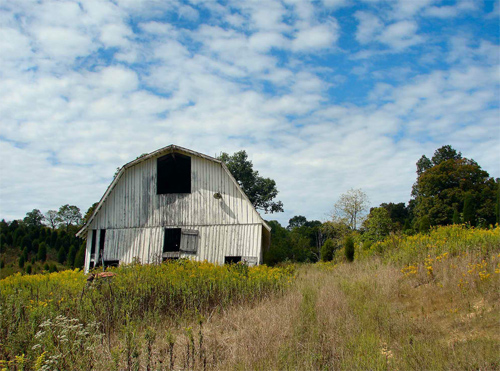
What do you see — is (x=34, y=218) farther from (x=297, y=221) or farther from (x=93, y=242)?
(x=93, y=242)

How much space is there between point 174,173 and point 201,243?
187 inches

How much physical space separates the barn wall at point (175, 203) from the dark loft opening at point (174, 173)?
2.60 ft

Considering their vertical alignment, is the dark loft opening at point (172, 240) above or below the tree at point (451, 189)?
below

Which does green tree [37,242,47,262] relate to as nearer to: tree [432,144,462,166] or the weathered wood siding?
the weathered wood siding

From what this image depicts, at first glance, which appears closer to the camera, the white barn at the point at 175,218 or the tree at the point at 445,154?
the white barn at the point at 175,218

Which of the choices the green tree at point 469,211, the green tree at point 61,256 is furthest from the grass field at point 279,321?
the green tree at point 61,256

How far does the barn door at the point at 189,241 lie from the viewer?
53.8 feet

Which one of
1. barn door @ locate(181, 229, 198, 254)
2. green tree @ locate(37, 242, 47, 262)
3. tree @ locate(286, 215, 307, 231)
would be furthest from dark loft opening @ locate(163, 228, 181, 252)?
tree @ locate(286, 215, 307, 231)

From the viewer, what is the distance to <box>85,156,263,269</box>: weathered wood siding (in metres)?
16.3

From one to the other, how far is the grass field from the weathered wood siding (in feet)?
18.8

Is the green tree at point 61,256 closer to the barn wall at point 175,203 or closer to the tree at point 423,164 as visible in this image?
the barn wall at point 175,203

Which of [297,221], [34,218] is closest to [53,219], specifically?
[34,218]

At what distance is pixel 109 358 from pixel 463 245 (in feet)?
31.1

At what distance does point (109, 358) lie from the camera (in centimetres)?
497
